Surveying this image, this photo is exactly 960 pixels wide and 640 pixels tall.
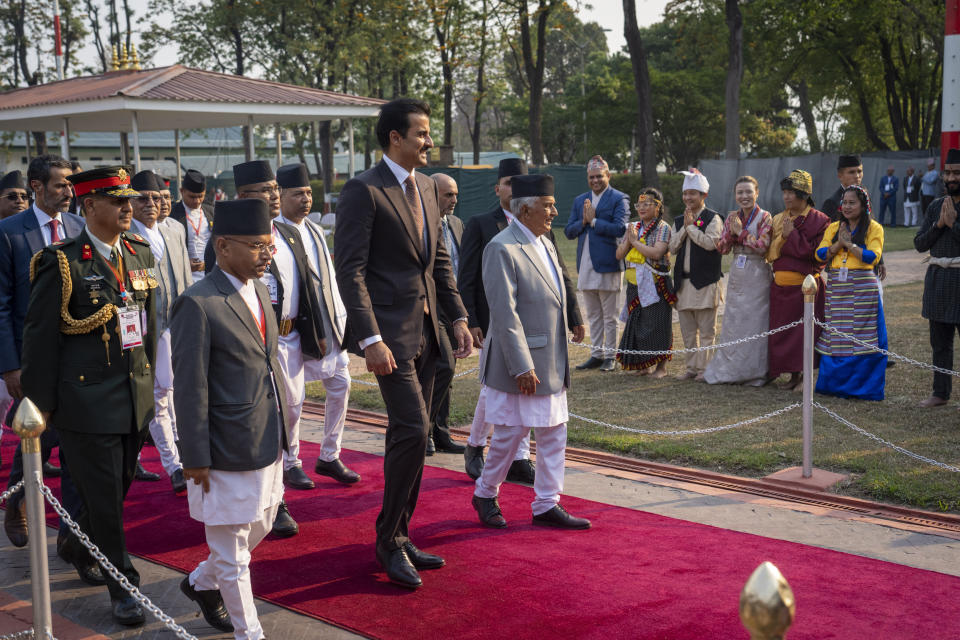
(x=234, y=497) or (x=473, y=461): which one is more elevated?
(x=234, y=497)

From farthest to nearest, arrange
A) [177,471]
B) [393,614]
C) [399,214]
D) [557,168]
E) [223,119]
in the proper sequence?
[557,168]
[223,119]
[177,471]
[399,214]
[393,614]

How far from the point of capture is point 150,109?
61.4 ft

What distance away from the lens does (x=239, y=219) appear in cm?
394

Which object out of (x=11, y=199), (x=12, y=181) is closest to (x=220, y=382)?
(x=11, y=199)

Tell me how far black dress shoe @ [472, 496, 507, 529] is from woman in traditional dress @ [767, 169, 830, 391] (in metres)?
4.53

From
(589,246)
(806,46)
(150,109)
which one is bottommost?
(589,246)

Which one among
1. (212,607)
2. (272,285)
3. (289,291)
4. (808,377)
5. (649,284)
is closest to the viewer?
(212,607)

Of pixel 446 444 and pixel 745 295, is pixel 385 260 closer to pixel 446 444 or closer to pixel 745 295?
pixel 446 444

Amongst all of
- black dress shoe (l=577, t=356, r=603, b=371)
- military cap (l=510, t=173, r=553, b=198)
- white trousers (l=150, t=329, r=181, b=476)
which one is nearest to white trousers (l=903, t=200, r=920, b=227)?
black dress shoe (l=577, t=356, r=603, b=371)

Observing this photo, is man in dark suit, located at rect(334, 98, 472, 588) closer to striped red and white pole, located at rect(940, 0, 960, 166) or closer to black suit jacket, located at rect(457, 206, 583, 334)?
black suit jacket, located at rect(457, 206, 583, 334)

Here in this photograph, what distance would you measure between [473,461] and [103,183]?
A: 3.13 meters

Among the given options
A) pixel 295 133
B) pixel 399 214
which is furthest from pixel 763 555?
pixel 295 133

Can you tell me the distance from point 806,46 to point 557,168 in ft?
33.4

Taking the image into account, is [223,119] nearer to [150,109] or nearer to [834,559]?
[150,109]
